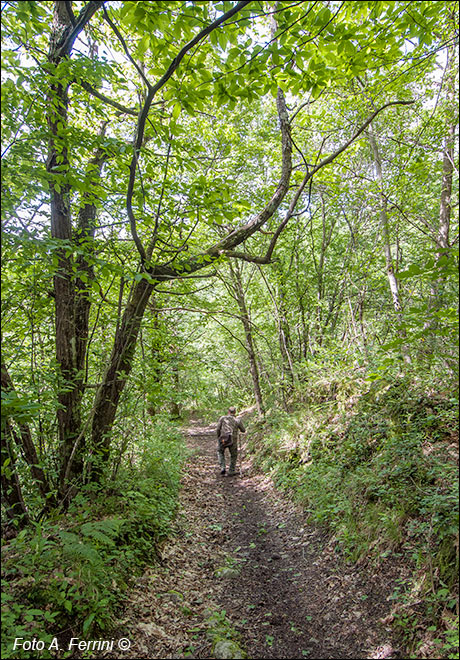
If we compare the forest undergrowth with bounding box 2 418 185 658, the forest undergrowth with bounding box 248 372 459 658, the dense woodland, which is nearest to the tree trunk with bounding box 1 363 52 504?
the dense woodland

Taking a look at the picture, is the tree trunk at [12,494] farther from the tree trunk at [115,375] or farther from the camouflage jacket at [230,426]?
the camouflage jacket at [230,426]

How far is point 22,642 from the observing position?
2.68 m

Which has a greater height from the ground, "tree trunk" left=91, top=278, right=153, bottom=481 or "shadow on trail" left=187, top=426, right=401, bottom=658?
"tree trunk" left=91, top=278, right=153, bottom=481

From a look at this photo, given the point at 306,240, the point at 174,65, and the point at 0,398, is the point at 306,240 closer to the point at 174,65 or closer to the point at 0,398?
the point at 174,65

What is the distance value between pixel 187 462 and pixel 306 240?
7.97m

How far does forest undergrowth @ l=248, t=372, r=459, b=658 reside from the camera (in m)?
2.99

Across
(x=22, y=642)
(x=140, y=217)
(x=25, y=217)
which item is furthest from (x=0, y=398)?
(x=140, y=217)

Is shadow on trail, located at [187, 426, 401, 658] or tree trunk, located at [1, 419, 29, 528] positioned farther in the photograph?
tree trunk, located at [1, 419, 29, 528]

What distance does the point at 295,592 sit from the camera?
396 centimetres

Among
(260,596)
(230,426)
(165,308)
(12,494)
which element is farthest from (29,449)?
(230,426)

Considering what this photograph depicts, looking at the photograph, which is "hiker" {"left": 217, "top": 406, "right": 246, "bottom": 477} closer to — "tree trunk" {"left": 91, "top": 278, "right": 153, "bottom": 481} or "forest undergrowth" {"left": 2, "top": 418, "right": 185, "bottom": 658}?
"forest undergrowth" {"left": 2, "top": 418, "right": 185, "bottom": 658}

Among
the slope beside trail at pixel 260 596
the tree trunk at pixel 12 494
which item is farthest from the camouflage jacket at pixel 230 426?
the tree trunk at pixel 12 494

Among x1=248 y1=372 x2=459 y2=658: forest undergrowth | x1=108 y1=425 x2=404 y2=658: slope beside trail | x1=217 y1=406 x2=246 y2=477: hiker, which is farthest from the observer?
x1=217 y1=406 x2=246 y2=477: hiker

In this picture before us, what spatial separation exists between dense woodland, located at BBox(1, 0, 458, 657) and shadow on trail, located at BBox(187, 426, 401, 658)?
301 millimetres
